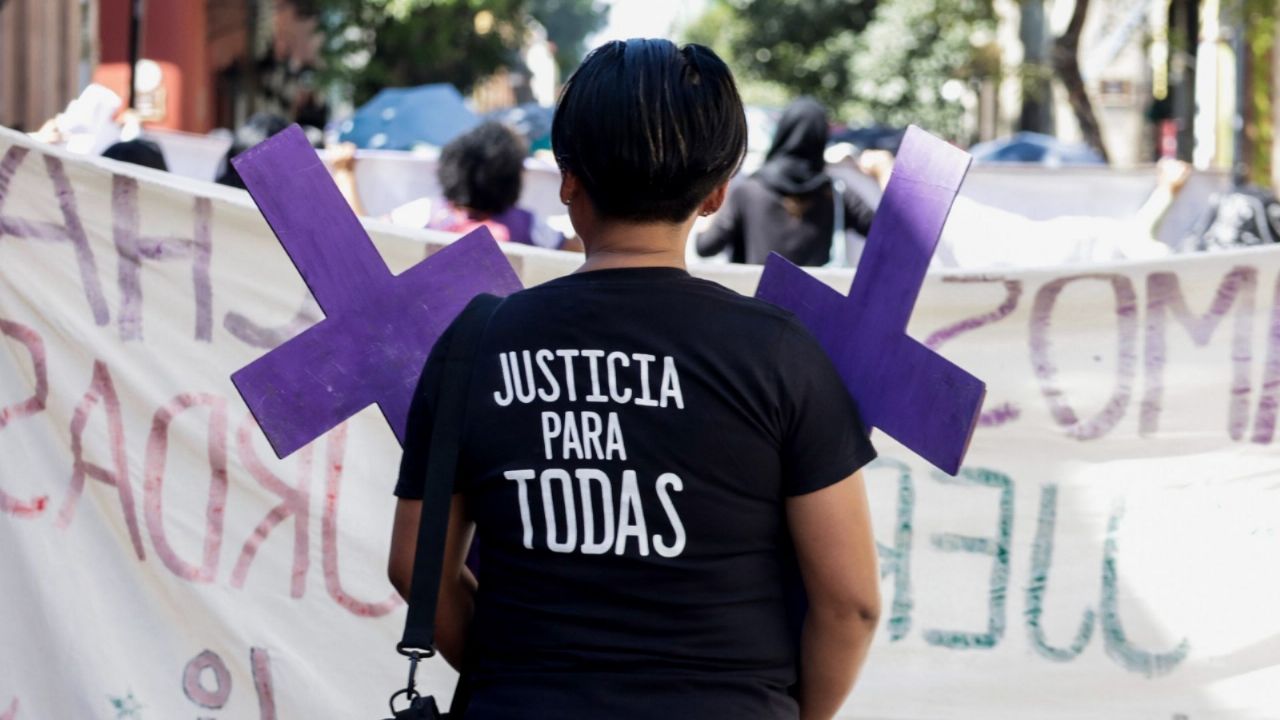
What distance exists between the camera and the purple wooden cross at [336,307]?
8.15 feet

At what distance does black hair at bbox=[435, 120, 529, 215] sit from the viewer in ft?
17.5

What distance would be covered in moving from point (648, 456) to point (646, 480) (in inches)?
1.1

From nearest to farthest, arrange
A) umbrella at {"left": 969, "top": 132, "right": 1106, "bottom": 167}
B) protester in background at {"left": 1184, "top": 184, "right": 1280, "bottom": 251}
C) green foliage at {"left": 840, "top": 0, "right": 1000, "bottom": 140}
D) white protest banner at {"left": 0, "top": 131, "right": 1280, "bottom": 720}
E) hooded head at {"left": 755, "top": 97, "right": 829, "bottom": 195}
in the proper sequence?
white protest banner at {"left": 0, "top": 131, "right": 1280, "bottom": 720}
hooded head at {"left": 755, "top": 97, "right": 829, "bottom": 195}
protester in background at {"left": 1184, "top": 184, "right": 1280, "bottom": 251}
umbrella at {"left": 969, "top": 132, "right": 1106, "bottom": 167}
green foliage at {"left": 840, "top": 0, "right": 1000, "bottom": 140}

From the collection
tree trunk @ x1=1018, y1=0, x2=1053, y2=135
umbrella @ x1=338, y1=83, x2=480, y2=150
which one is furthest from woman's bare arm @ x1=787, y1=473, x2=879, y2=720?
tree trunk @ x1=1018, y1=0, x2=1053, y2=135

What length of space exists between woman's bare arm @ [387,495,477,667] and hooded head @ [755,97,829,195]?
13.7 ft

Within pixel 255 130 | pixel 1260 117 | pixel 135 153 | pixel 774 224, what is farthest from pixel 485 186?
pixel 1260 117

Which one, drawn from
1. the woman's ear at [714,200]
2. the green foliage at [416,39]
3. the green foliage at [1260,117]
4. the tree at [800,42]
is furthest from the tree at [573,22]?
the woman's ear at [714,200]

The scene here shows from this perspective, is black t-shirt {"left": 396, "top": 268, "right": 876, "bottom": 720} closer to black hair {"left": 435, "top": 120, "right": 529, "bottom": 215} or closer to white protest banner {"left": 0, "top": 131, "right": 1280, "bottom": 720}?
white protest banner {"left": 0, "top": 131, "right": 1280, "bottom": 720}

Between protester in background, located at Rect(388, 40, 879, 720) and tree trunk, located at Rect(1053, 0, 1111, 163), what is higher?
protester in background, located at Rect(388, 40, 879, 720)

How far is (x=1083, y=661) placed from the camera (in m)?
3.60

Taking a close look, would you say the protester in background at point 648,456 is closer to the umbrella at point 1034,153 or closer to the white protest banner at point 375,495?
the white protest banner at point 375,495

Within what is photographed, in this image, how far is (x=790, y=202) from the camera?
6.31 m

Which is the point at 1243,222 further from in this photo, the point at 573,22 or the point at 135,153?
the point at 573,22

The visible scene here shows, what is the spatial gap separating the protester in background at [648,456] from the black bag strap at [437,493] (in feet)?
0.06
